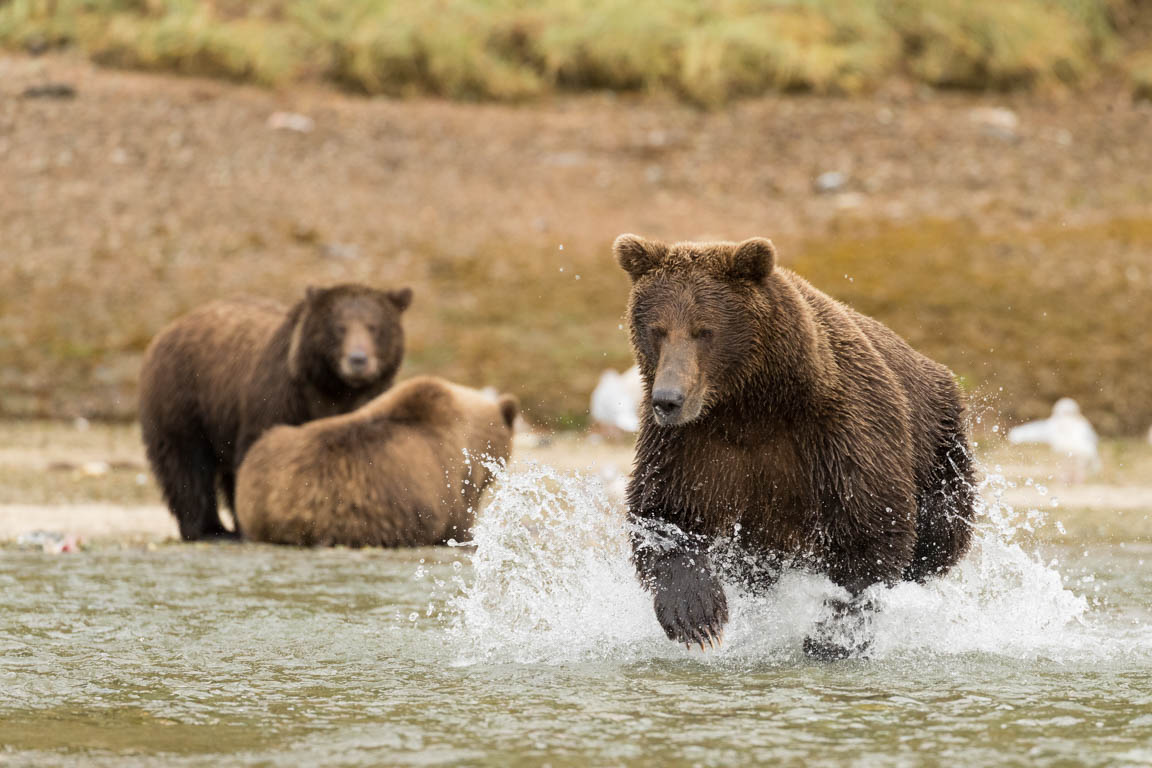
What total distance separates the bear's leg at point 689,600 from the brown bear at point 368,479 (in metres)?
3.62

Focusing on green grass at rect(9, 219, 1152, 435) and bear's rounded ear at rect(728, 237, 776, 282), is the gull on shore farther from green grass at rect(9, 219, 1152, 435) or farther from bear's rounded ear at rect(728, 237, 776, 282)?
bear's rounded ear at rect(728, 237, 776, 282)

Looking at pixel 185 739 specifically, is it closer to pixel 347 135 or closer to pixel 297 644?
pixel 297 644

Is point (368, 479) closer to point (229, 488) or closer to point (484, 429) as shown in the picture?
point (484, 429)

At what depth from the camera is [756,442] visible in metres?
6.28

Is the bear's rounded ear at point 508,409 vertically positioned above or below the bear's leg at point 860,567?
above

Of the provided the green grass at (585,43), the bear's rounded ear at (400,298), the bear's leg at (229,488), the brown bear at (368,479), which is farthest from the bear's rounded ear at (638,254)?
→ the green grass at (585,43)

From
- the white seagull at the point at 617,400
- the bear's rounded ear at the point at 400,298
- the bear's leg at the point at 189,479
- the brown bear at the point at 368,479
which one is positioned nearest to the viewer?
the brown bear at the point at 368,479

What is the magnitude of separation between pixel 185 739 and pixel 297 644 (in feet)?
5.67

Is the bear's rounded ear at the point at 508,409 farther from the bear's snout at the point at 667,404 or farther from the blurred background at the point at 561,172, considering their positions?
the bear's snout at the point at 667,404

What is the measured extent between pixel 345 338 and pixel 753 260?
5334mm

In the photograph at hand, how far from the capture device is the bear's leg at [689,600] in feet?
20.2

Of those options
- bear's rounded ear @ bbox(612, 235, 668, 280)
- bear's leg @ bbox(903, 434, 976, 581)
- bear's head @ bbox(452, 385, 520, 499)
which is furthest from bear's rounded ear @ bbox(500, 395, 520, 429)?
bear's rounded ear @ bbox(612, 235, 668, 280)

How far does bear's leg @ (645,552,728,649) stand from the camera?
20.2 ft

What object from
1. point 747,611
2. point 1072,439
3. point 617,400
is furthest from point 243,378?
point 1072,439
